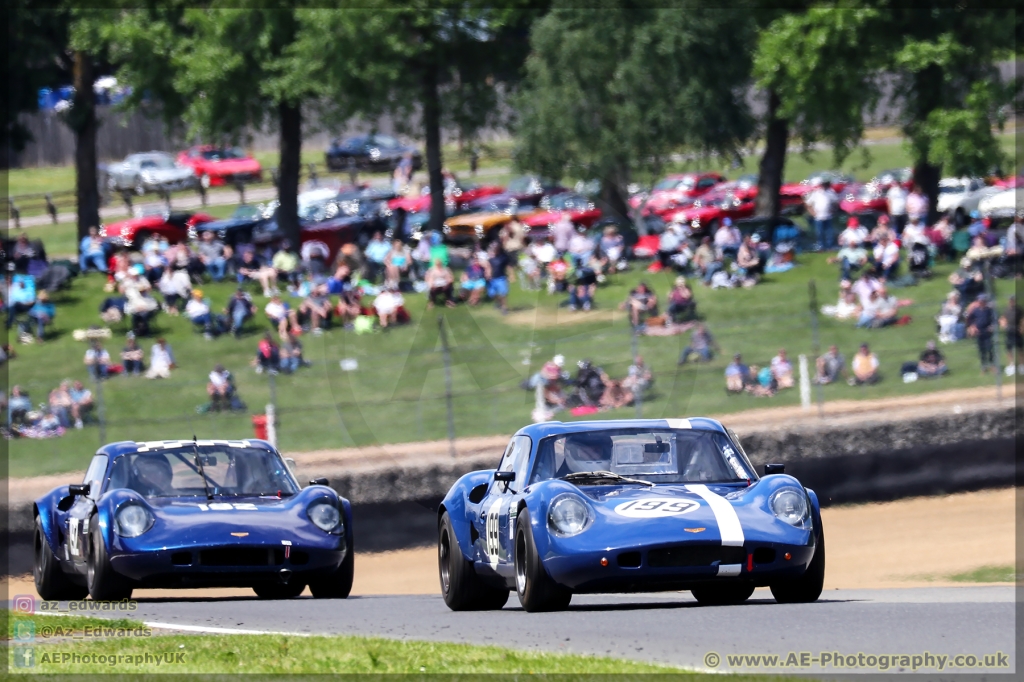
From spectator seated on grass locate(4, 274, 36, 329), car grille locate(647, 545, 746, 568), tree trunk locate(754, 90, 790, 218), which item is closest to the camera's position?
car grille locate(647, 545, 746, 568)

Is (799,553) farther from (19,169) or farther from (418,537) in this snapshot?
(19,169)

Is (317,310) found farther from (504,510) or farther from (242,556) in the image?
(504,510)

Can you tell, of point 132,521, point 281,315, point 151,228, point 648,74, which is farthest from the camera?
point 151,228

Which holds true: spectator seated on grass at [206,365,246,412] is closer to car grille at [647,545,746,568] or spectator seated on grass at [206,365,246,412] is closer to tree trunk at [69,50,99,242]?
car grille at [647,545,746,568]

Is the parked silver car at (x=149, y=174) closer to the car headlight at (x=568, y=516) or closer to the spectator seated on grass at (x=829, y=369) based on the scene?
the spectator seated on grass at (x=829, y=369)

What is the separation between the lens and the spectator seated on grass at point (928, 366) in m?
20.7

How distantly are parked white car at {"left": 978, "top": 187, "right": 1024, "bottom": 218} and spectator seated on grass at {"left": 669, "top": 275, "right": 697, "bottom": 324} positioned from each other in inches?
367

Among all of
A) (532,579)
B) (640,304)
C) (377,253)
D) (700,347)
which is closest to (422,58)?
(700,347)

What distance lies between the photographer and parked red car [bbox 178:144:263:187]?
43719 mm

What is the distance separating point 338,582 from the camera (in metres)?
11.2

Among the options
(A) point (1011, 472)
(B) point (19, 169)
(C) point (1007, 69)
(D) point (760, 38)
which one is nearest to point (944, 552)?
(A) point (1011, 472)

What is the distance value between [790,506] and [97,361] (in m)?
15.5

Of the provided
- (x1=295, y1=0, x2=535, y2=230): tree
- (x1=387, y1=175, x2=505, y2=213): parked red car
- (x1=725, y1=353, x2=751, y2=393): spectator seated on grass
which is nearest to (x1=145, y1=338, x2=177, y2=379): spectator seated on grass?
(x1=725, y1=353, x2=751, y2=393): spectator seated on grass

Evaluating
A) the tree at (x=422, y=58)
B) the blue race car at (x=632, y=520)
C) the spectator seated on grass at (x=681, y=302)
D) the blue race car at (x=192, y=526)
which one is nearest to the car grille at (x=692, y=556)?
the blue race car at (x=632, y=520)
